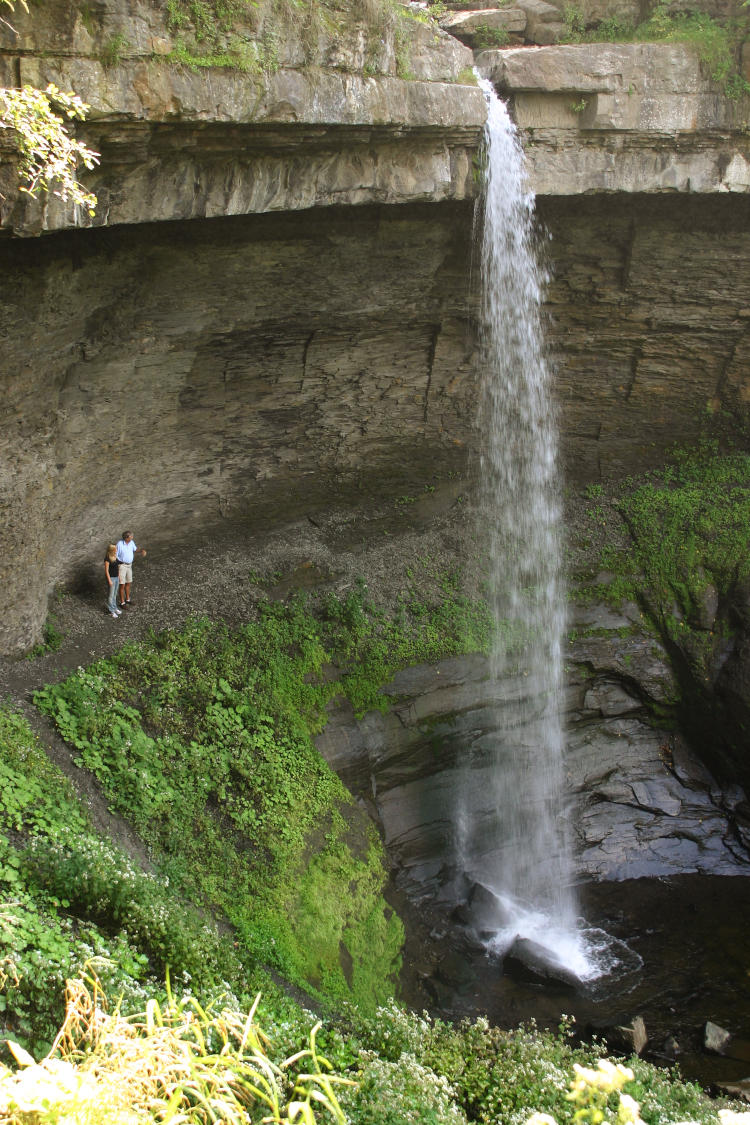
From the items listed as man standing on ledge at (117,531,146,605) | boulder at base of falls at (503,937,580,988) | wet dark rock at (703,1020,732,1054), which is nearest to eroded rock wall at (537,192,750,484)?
man standing on ledge at (117,531,146,605)

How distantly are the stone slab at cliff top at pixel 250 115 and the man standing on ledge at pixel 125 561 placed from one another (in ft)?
13.3

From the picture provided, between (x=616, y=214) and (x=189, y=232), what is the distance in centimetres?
511

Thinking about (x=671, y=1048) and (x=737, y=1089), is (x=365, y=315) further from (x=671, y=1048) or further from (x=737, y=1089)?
(x=737, y=1089)

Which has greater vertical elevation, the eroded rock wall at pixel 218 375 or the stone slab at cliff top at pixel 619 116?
the stone slab at cliff top at pixel 619 116

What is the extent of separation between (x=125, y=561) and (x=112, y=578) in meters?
0.25

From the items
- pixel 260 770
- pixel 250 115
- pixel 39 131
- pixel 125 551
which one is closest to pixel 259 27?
pixel 250 115

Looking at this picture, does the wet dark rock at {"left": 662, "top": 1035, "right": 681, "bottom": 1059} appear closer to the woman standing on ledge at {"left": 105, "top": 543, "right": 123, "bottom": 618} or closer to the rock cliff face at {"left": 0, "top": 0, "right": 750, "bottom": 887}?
the rock cliff face at {"left": 0, "top": 0, "right": 750, "bottom": 887}

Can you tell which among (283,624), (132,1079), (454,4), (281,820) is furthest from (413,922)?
(454,4)

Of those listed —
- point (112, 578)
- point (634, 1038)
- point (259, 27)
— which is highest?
point (259, 27)

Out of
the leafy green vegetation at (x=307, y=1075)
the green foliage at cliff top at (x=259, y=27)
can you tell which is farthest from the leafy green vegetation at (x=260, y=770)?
the green foliage at cliff top at (x=259, y=27)

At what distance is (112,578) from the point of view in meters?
10.2

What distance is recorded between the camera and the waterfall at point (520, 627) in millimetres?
10453

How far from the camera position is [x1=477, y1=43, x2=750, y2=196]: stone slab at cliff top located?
9055 mm

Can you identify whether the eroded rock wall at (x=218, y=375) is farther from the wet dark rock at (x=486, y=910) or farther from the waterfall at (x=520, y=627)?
the wet dark rock at (x=486, y=910)
